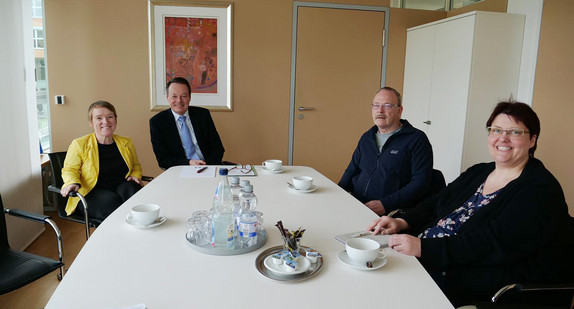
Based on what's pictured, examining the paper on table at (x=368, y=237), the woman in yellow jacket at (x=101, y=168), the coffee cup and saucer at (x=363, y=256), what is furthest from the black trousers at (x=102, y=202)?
the coffee cup and saucer at (x=363, y=256)

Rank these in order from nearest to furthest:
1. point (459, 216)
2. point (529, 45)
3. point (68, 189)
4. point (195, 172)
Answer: point (459, 216) → point (68, 189) → point (195, 172) → point (529, 45)

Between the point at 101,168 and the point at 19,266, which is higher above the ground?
the point at 101,168

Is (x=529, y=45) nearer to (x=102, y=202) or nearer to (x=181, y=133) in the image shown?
(x=181, y=133)

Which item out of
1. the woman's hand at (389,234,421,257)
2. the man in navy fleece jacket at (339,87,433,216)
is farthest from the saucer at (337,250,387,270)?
the man in navy fleece jacket at (339,87,433,216)

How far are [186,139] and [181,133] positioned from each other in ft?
0.21

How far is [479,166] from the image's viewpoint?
177cm

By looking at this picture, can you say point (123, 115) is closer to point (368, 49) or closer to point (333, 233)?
point (368, 49)

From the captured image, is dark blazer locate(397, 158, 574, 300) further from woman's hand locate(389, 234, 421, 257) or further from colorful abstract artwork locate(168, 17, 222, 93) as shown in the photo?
colorful abstract artwork locate(168, 17, 222, 93)

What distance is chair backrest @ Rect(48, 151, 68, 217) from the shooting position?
8.34 feet

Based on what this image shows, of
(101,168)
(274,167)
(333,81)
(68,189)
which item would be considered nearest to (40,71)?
(101,168)

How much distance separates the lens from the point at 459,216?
1.66 m

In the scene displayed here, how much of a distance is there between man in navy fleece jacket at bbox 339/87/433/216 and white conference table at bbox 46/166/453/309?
799mm

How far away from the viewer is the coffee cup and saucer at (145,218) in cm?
144

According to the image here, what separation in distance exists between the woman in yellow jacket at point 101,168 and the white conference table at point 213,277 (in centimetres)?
102
